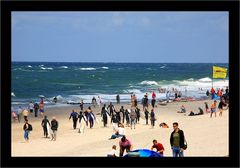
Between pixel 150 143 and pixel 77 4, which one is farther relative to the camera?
pixel 150 143

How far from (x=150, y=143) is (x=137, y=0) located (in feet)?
36.2

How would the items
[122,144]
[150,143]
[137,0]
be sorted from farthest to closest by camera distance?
[150,143] < [122,144] < [137,0]

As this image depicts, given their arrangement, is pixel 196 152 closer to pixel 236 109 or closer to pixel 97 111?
pixel 236 109

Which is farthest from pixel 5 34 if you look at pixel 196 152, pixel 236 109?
pixel 196 152

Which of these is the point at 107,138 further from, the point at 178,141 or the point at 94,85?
the point at 94,85

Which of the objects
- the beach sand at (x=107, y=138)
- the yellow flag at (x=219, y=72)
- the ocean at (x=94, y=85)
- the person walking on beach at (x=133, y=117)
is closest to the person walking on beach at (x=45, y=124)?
the beach sand at (x=107, y=138)

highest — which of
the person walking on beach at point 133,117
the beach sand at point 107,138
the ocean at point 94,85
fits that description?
the ocean at point 94,85

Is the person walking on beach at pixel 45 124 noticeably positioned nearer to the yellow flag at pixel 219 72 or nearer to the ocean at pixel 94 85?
the yellow flag at pixel 219 72

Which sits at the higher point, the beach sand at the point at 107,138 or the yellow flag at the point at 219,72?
the yellow flag at the point at 219,72

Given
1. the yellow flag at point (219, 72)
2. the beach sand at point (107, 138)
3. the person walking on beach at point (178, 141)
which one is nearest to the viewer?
the person walking on beach at point (178, 141)

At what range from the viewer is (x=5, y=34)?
855 centimetres

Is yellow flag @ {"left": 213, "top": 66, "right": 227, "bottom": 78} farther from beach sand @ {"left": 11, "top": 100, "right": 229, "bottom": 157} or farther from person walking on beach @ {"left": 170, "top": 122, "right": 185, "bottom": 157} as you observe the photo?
person walking on beach @ {"left": 170, "top": 122, "right": 185, "bottom": 157}

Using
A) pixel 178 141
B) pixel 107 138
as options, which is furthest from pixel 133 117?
pixel 178 141

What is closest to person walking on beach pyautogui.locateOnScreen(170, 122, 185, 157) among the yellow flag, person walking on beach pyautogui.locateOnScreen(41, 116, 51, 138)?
person walking on beach pyautogui.locateOnScreen(41, 116, 51, 138)
